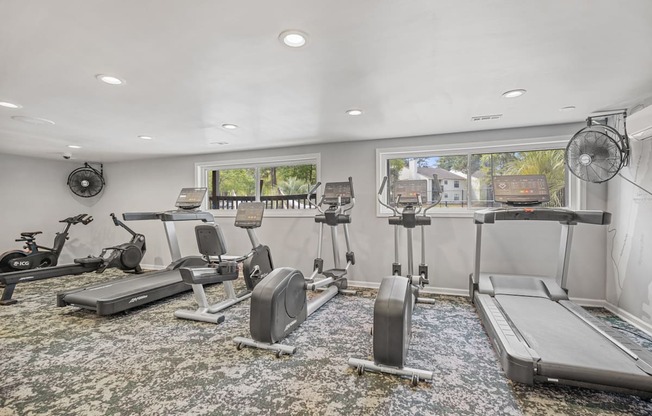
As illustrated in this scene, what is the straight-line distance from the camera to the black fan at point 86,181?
6.29 m

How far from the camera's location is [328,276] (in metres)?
4.06

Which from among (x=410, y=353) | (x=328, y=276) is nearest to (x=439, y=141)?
(x=328, y=276)

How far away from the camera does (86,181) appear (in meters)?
6.32

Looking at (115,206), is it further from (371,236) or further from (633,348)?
(633,348)

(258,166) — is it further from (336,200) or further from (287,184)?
(336,200)

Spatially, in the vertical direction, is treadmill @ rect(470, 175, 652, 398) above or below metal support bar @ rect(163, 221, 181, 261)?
below

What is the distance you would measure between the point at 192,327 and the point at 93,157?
493 cm

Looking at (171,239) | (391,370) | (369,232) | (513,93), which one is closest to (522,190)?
(513,93)

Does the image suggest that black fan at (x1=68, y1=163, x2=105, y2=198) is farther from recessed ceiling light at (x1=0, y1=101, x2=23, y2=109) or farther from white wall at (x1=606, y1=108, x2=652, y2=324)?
white wall at (x1=606, y1=108, x2=652, y2=324)

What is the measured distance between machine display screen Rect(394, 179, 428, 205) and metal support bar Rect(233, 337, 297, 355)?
2.08 meters

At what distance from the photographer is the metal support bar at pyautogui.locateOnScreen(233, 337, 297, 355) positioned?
2434 mm

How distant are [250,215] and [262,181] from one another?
1.65m

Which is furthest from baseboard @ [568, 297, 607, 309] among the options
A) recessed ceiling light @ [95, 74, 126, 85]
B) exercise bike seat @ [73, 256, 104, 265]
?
exercise bike seat @ [73, 256, 104, 265]

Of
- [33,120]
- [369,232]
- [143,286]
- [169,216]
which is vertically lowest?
[143,286]
